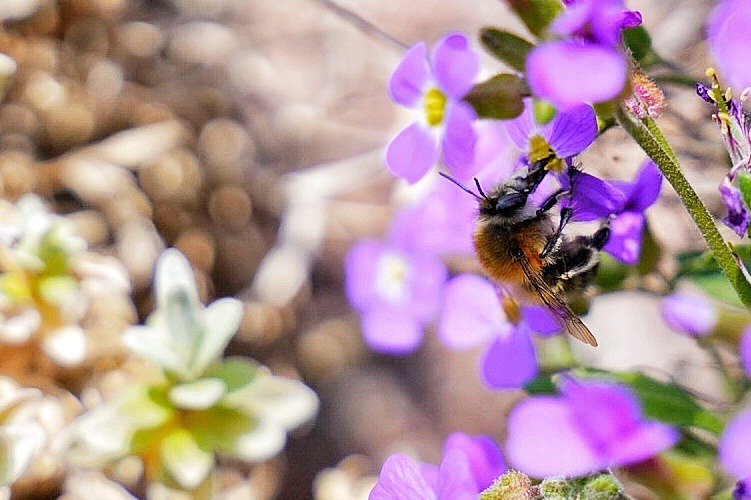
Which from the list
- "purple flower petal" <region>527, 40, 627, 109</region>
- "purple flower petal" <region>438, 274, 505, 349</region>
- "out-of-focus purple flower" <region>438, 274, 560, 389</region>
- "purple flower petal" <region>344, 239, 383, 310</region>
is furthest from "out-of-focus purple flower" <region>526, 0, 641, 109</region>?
"purple flower petal" <region>344, 239, 383, 310</region>

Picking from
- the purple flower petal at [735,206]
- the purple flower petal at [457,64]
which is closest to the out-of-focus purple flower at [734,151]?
the purple flower petal at [735,206]

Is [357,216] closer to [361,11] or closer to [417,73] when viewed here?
[361,11]

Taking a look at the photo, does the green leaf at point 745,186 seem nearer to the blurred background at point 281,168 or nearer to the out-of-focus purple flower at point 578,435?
the out-of-focus purple flower at point 578,435

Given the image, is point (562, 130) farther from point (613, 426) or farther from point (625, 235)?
point (613, 426)

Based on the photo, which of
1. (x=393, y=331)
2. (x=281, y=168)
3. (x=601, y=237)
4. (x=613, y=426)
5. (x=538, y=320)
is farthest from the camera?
(x=281, y=168)

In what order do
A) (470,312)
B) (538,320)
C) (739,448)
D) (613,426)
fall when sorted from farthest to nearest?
(470,312) → (538,320) → (613,426) → (739,448)

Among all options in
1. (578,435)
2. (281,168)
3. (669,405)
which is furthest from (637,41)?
(281,168)
